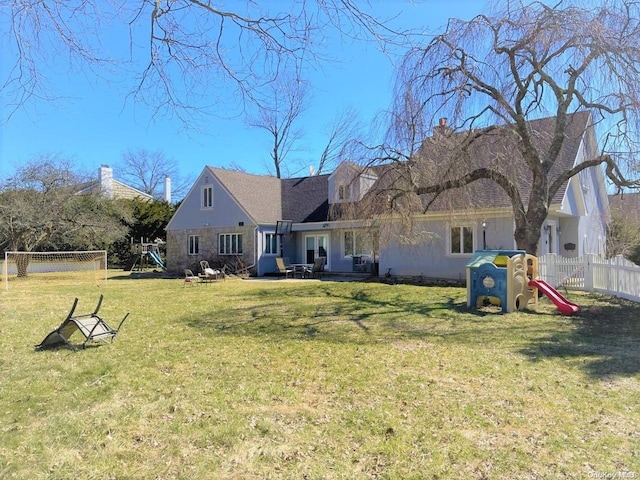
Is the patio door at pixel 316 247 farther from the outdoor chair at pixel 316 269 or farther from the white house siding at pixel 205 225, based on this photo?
the white house siding at pixel 205 225

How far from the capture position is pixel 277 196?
2511 centimetres

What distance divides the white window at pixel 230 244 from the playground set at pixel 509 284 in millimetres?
14388

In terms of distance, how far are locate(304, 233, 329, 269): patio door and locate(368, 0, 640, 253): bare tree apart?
10.6 meters

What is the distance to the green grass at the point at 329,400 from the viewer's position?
326 cm

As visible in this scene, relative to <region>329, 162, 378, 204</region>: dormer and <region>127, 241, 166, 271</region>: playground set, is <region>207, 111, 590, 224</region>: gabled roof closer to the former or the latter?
<region>329, 162, 378, 204</region>: dormer

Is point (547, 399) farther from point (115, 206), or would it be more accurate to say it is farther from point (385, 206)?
point (115, 206)

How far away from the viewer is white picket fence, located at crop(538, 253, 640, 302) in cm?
1085

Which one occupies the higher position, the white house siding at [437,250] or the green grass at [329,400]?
the white house siding at [437,250]

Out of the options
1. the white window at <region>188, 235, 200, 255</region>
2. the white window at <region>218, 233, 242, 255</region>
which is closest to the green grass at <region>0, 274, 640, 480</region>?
the white window at <region>218, 233, 242, 255</region>

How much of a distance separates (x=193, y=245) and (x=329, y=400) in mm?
21487

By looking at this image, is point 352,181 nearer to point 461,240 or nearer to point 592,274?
point 461,240

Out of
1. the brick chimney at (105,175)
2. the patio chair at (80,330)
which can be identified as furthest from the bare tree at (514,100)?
the brick chimney at (105,175)

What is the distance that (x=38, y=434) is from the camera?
3793 mm

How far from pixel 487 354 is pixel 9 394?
6058mm
